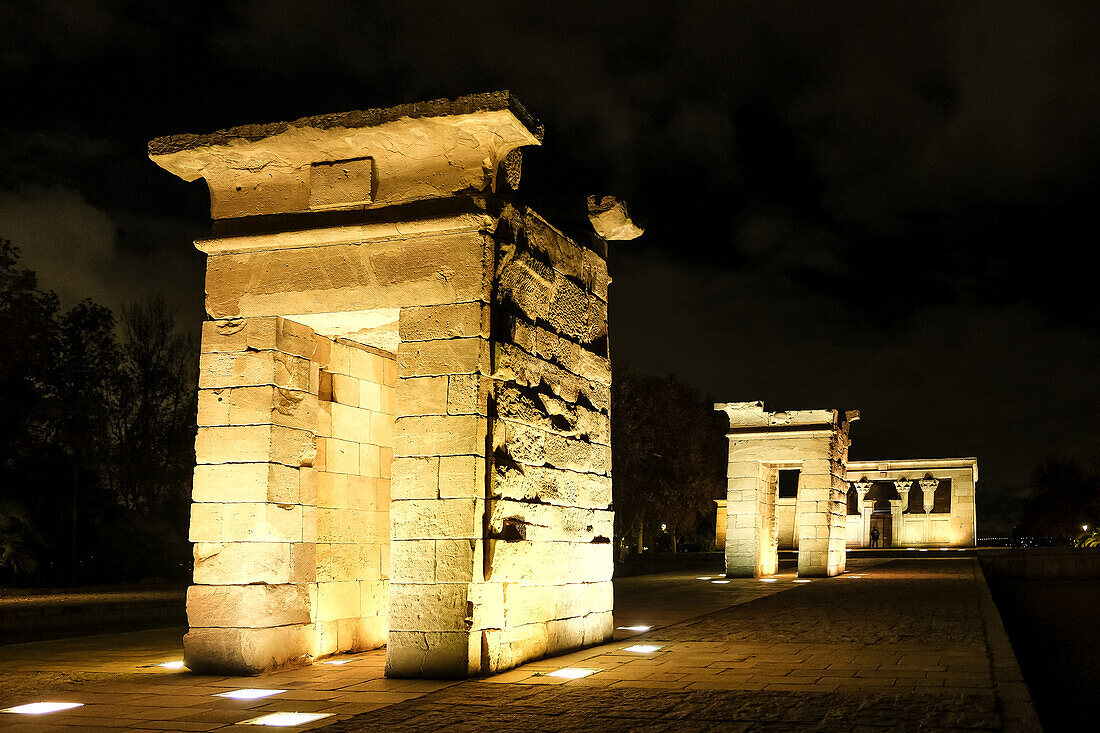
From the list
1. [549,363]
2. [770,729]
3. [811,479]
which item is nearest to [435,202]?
[549,363]

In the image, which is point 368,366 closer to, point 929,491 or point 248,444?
point 248,444

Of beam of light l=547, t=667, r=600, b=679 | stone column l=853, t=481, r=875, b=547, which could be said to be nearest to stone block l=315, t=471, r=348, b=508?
beam of light l=547, t=667, r=600, b=679

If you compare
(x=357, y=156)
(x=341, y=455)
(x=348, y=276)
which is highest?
(x=357, y=156)

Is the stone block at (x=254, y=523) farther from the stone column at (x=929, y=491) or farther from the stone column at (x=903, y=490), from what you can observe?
the stone column at (x=903, y=490)

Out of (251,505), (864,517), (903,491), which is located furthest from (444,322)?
(864,517)

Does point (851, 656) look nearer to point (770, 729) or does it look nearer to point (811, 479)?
point (770, 729)

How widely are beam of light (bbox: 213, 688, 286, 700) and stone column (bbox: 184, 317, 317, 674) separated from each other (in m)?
0.83

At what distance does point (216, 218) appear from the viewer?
8711mm

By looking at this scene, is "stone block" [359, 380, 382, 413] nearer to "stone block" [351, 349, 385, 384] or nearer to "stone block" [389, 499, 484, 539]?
"stone block" [351, 349, 385, 384]

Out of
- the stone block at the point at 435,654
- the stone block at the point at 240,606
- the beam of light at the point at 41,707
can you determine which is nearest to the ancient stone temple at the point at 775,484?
the stone block at the point at 240,606

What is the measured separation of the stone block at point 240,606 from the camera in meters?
7.87

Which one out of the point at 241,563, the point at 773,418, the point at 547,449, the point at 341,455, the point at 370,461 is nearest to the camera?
the point at 241,563

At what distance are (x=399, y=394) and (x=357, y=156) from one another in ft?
6.74

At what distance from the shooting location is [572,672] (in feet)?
24.4
